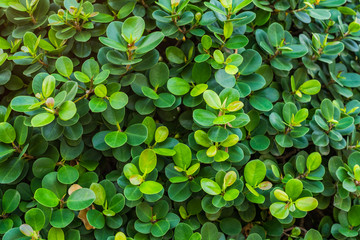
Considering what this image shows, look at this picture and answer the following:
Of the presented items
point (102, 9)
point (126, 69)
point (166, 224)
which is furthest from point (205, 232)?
point (102, 9)

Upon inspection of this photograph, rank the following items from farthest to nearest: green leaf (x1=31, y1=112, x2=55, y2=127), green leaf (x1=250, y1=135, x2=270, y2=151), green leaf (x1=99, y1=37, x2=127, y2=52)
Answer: green leaf (x1=250, y1=135, x2=270, y2=151)
green leaf (x1=99, y1=37, x2=127, y2=52)
green leaf (x1=31, y1=112, x2=55, y2=127)

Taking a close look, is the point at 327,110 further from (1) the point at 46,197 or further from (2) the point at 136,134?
(1) the point at 46,197

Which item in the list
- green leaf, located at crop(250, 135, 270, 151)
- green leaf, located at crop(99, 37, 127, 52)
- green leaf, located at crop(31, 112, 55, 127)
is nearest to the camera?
green leaf, located at crop(31, 112, 55, 127)

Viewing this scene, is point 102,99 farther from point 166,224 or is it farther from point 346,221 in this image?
point 346,221

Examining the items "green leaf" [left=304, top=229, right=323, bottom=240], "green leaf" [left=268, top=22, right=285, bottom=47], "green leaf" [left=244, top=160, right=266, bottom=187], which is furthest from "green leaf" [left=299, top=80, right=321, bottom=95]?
"green leaf" [left=304, top=229, right=323, bottom=240]

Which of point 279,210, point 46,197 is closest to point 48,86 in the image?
point 46,197

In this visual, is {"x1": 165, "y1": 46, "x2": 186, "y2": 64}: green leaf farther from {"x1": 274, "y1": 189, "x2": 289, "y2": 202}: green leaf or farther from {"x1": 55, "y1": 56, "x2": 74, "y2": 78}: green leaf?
{"x1": 274, "y1": 189, "x2": 289, "y2": 202}: green leaf

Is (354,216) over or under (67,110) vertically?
under
